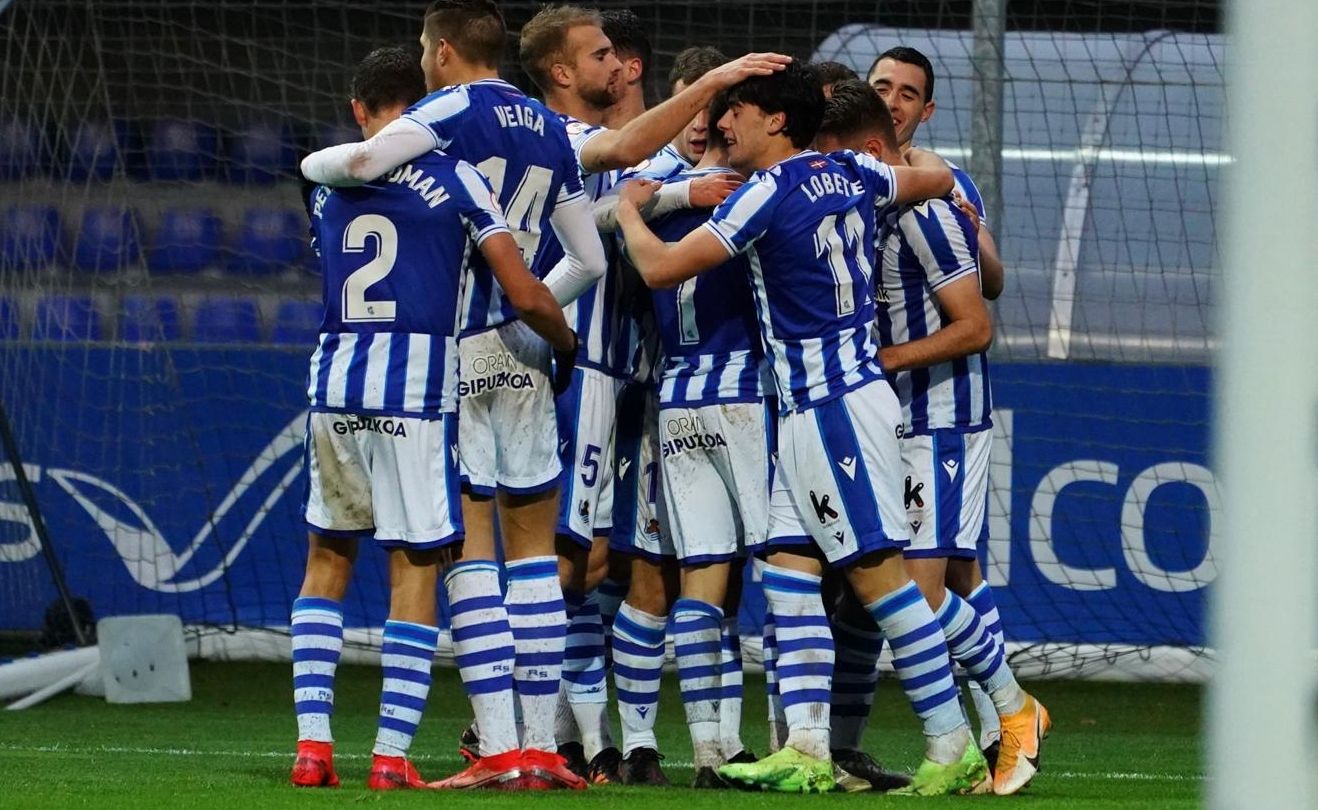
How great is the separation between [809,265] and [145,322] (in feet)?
21.8

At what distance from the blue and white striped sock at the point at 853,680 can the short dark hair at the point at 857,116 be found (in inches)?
53.7

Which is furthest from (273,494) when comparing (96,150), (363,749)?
(363,749)

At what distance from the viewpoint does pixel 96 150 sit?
10.9 metres

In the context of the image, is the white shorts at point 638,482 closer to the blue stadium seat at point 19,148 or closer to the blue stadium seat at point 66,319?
the blue stadium seat at point 66,319

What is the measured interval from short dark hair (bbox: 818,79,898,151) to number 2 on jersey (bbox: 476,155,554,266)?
803mm

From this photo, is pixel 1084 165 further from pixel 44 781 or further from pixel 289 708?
pixel 44 781

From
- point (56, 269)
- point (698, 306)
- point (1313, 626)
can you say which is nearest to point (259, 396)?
point (56, 269)

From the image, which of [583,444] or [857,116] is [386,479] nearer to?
[583,444]

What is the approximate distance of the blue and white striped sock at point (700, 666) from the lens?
4.98 m

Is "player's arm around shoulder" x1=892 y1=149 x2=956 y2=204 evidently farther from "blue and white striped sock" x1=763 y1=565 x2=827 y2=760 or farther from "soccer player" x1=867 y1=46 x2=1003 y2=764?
"blue and white striped sock" x1=763 y1=565 x2=827 y2=760

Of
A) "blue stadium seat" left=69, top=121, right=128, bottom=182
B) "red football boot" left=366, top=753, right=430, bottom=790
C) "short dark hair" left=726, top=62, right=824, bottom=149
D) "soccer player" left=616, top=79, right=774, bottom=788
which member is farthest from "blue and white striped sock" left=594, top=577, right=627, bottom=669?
"blue stadium seat" left=69, top=121, right=128, bottom=182

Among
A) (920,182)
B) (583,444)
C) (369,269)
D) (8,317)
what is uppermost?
(920,182)

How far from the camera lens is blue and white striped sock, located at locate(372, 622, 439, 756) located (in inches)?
174

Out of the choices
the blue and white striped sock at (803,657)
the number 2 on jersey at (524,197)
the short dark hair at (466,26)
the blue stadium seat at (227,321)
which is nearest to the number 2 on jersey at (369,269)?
the number 2 on jersey at (524,197)
